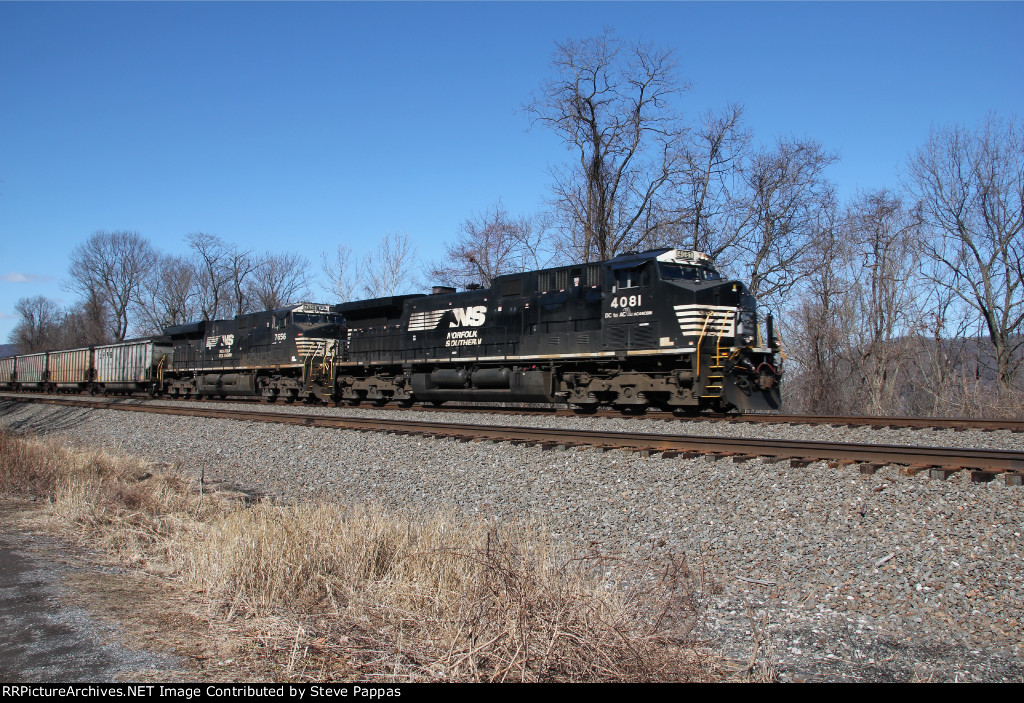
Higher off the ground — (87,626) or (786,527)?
(786,527)

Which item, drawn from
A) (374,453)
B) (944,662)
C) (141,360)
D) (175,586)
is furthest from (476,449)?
(141,360)

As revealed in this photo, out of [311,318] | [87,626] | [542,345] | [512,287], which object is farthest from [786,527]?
[311,318]

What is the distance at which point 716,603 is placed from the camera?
15.4 feet

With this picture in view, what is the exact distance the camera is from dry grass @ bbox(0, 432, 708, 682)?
3490 mm

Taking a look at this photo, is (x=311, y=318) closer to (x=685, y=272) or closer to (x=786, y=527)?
(x=685, y=272)

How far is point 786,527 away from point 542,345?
11305 mm

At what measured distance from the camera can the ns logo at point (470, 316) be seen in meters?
18.8

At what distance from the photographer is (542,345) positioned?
667 inches

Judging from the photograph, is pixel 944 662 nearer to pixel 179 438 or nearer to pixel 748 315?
pixel 748 315

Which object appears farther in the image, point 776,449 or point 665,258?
point 665,258
